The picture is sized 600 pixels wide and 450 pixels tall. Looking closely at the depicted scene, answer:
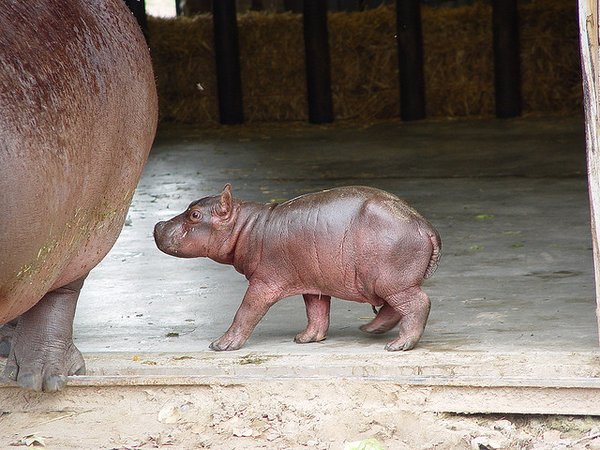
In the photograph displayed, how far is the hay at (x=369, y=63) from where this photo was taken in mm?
14227

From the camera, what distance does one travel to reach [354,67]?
1481cm

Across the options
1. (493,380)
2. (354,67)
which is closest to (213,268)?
(493,380)

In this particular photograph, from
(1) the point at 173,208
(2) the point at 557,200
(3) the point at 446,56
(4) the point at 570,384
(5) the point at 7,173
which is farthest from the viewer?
(3) the point at 446,56

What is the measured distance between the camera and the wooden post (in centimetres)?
365

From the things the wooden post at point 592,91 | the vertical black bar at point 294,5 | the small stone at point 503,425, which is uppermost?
the vertical black bar at point 294,5

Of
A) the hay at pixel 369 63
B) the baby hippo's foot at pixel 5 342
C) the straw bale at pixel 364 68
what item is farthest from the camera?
the straw bale at pixel 364 68

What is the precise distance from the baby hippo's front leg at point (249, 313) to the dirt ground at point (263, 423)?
290 millimetres

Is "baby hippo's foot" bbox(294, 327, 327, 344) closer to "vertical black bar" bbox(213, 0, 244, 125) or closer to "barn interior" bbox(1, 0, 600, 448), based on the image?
"barn interior" bbox(1, 0, 600, 448)

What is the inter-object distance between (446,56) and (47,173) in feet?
39.3

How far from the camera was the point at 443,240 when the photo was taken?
259 inches

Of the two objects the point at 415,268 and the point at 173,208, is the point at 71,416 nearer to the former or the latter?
the point at 415,268

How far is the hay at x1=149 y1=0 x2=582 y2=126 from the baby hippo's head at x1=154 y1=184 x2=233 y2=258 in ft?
33.8

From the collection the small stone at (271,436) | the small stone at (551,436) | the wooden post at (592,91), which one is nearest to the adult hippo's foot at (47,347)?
the small stone at (271,436)

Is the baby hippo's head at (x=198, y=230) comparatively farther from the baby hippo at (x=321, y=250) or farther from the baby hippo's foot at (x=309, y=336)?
the baby hippo's foot at (x=309, y=336)
